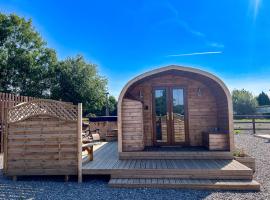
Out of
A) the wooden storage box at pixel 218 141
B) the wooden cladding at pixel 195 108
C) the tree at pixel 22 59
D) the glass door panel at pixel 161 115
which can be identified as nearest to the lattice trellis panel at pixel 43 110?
the wooden cladding at pixel 195 108

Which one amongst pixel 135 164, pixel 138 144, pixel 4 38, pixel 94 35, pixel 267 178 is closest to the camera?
pixel 267 178

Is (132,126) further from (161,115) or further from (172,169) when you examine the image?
(172,169)

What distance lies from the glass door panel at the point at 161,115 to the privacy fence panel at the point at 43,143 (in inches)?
113

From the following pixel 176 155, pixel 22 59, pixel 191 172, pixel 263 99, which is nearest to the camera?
pixel 191 172

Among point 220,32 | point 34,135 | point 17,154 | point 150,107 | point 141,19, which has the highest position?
point 141,19

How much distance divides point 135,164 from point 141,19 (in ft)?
30.7

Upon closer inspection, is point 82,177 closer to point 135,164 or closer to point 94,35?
point 135,164

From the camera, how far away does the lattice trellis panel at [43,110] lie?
495 cm

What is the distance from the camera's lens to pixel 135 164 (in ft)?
17.0

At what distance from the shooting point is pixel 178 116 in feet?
22.5

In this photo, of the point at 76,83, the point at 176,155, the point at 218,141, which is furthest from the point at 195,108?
the point at 76,83

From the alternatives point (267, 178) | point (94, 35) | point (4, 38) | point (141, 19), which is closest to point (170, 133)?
point (267, 178)

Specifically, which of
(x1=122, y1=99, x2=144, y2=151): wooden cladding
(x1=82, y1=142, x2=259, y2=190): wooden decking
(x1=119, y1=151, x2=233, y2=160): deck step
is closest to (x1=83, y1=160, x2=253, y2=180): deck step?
(x1=82, y1=142, x2=259, y2=190): wooden decking

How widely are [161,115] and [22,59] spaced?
48.7ft
